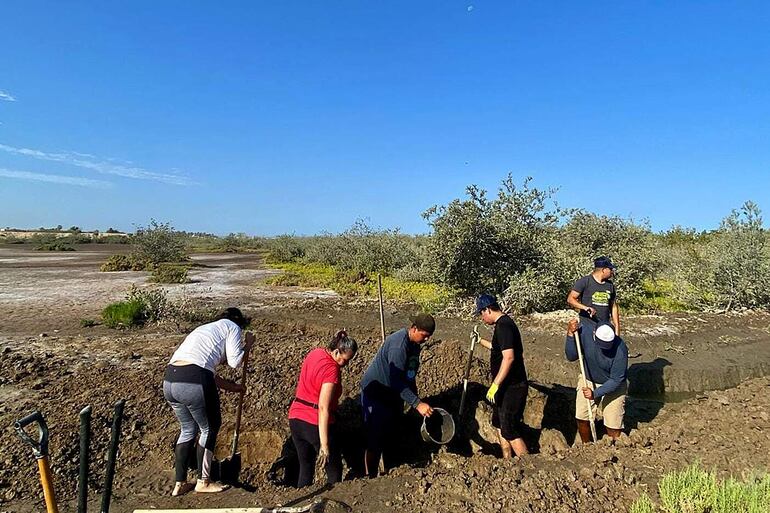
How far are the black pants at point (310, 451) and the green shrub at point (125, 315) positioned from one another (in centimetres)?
766

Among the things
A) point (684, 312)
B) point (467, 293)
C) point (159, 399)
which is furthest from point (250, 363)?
point (684, 312)

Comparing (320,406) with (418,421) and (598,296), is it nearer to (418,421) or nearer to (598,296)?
(418,421)

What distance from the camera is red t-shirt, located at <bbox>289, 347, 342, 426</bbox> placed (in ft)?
12.5

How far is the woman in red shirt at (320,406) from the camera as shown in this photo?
3.77m

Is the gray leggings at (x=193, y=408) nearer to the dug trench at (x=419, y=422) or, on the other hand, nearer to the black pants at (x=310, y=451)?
the dug trench at (x=419, y=422)

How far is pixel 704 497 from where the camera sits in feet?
10.2

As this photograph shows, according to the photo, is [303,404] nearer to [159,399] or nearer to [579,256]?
[159,399]

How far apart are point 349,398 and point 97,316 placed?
839 centimetres

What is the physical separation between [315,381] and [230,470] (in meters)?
1.50

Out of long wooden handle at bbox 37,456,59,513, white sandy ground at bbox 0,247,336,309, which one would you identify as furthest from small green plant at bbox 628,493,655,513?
white sandy ground at bbox 0,247,336,309

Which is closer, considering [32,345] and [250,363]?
[250,363]

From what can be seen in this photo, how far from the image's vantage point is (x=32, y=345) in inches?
340

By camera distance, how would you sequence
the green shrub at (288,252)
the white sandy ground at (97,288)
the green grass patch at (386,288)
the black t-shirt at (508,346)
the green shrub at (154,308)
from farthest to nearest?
the green shrub at (288,252) < the white sandy ground at (97,288) < the green grass patch at (386,288) < the green shrub at (154,308) < the black t-shirt at (508,346)

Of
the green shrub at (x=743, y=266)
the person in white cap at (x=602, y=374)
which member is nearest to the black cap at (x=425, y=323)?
the person in white cap at (x=602, y=374)
